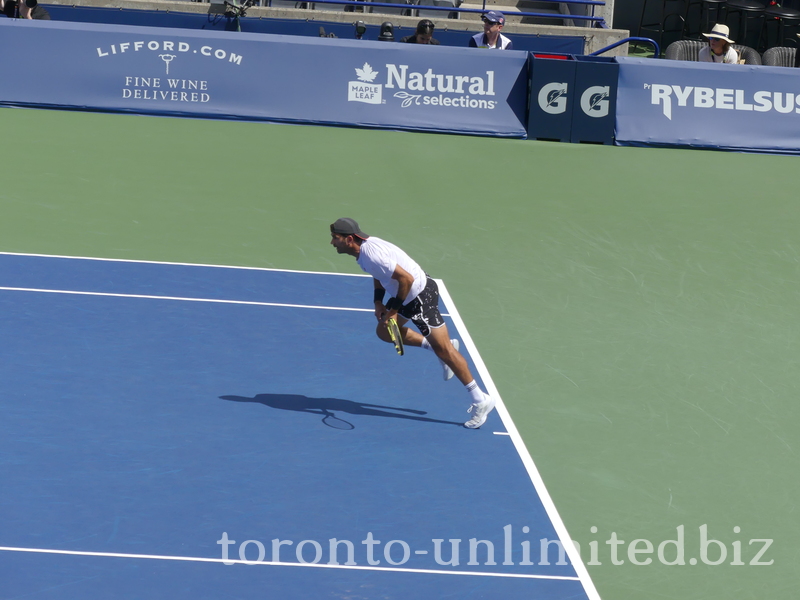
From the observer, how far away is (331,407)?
9570mm

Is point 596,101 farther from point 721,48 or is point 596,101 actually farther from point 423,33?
point 423,33

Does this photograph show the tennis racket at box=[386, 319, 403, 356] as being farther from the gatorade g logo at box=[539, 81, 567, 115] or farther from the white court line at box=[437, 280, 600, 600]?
the gatorade g logo at box=[539, 81, 567, 115]

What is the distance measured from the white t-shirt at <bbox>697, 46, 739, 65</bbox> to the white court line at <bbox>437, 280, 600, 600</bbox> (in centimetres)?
949

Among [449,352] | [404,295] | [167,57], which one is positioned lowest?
[449,352]

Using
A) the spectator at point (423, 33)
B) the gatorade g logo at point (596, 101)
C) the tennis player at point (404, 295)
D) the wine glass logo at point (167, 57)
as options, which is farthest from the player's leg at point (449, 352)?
the wine glass logo at point (167, 57)

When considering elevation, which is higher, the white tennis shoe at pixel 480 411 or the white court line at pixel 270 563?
the white tennis shoe at pixel 480 411

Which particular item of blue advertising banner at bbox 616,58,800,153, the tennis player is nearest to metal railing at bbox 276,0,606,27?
blue advertising banner at bbox 616,58,800,153

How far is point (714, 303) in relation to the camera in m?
12.7

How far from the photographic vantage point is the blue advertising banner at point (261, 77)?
17922 millimetres

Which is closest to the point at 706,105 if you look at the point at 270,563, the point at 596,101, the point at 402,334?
the point at 596,101

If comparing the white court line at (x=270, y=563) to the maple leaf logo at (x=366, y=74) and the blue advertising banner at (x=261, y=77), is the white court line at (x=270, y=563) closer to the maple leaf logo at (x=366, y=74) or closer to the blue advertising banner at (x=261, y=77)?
the blue advertising banner at (x=261, y=77)

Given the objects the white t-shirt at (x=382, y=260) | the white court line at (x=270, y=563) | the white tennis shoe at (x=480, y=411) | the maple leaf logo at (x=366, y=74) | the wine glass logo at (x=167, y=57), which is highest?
the wine glass logo at (x=167, y=57)

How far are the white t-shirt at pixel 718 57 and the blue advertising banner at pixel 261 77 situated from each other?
141 inches

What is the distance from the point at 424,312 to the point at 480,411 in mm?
1002
